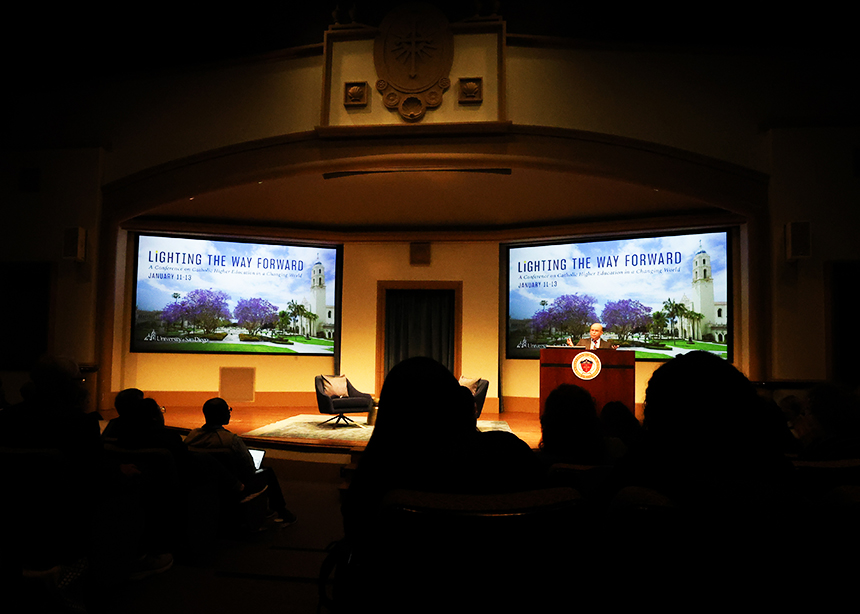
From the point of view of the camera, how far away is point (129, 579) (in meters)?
2.78

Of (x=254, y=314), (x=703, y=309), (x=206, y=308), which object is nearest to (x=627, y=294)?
(x=703, y=309)

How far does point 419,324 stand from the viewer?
30.8ft

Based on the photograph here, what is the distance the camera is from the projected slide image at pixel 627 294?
7457 mm

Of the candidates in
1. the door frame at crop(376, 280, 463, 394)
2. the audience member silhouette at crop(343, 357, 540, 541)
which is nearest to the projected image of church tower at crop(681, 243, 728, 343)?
the door frame at crop(376, 280, 463, 394)

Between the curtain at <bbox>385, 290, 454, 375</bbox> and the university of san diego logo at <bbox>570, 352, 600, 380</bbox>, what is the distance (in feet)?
12.4

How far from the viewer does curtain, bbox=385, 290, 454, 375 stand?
9.33 metres

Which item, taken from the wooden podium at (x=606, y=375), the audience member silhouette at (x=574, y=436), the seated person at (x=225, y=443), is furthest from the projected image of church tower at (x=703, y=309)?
Answer: the seated person at (x=225, y=443)

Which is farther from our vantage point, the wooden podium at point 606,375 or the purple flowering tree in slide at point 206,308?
the purple flowering tree in slide at point 206,308

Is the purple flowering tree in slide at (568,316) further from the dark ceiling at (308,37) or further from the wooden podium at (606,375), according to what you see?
the wooden podium at (606,375)

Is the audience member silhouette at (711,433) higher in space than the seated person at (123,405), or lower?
higher

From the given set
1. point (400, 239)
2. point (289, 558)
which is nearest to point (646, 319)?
point (400, 239)

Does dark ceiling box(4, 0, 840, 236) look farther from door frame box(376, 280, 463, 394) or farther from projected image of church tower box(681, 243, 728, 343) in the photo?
door frame box(376, 280, 463, 394)

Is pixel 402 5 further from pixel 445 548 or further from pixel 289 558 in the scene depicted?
pixel 445 548

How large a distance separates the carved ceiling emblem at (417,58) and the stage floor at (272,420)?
12.7ft
